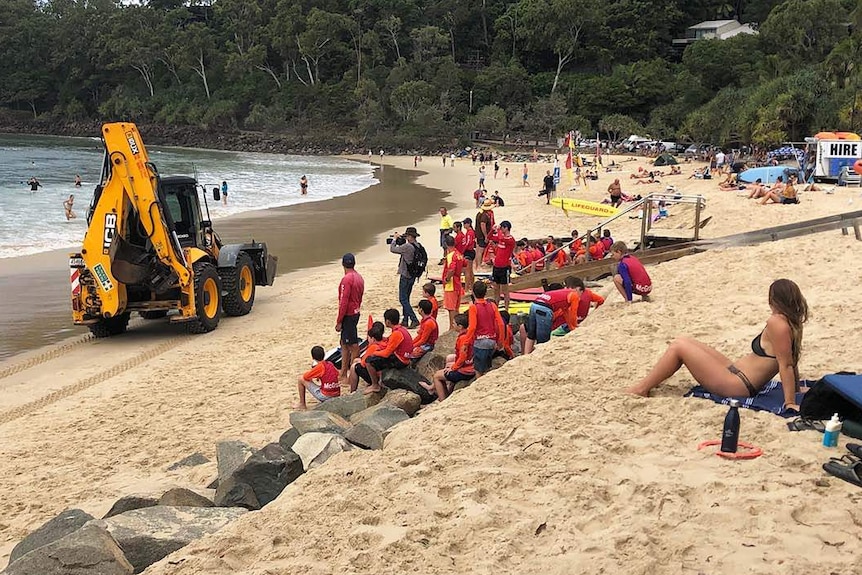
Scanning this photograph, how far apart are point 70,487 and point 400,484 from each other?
364cm

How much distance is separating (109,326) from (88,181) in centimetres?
3818

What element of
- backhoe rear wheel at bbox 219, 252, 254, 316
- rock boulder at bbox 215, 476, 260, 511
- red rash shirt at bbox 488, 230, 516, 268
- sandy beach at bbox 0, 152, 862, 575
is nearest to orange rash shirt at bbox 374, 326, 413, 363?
sandy beach at bbox 0, 152, 862, 575

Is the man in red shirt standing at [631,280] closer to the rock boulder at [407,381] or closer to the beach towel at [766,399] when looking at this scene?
the rock boulder at [407,381]

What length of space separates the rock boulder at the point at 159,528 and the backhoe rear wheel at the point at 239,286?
8.47 m

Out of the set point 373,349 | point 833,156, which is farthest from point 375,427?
point 833,156

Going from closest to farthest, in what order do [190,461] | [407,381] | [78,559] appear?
[78,559]
[190,461]
[407,381]

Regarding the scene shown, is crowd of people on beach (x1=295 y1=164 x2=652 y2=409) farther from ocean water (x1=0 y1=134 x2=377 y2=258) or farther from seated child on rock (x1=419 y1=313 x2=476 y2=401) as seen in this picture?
ocean water (x1=0 y1=134 x2=377 y2=258)

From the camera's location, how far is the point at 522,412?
5.86m

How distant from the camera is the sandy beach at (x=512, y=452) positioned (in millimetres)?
3961

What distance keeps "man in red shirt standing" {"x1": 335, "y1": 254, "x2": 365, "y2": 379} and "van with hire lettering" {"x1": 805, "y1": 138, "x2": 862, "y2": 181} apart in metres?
21.5

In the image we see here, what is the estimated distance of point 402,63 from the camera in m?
84.6

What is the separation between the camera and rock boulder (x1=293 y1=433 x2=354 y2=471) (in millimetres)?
5812

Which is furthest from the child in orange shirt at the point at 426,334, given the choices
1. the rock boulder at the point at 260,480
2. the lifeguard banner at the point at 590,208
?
the lifeguard banner at the point at 590,208

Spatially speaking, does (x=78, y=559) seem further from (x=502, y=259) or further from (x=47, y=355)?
(x=47, y=355)
